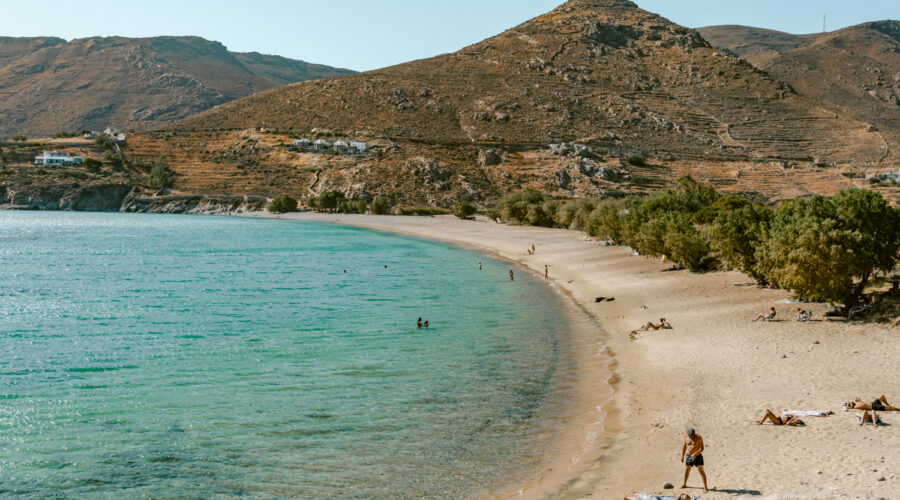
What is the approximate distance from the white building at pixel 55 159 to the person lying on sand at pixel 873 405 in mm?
150874

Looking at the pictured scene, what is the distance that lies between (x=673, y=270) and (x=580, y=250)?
61.2 ft

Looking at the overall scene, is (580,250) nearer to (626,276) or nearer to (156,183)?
(626,276)

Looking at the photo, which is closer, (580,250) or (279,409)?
(279,409)

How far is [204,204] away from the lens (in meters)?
129

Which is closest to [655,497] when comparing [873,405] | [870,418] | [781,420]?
[781,420]

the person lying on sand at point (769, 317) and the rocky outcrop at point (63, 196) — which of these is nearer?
the person lying on sand at point (769, 317)

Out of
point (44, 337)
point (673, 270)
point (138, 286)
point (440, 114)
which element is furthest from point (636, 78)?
point (44, 337)

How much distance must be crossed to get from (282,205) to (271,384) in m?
104

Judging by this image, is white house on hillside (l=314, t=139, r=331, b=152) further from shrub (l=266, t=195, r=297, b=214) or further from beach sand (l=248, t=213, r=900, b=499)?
beach sand (l=248, t=213, r=900, b=499)

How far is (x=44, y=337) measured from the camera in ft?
96.8

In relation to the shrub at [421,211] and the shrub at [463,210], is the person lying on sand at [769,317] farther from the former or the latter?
the shrub at [421,211]

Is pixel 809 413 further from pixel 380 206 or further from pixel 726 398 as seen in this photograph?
pixel 380 206

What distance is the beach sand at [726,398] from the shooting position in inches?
537

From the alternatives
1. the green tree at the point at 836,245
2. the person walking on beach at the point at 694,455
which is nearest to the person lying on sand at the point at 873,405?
the person walking on beach at the point at 694,455
